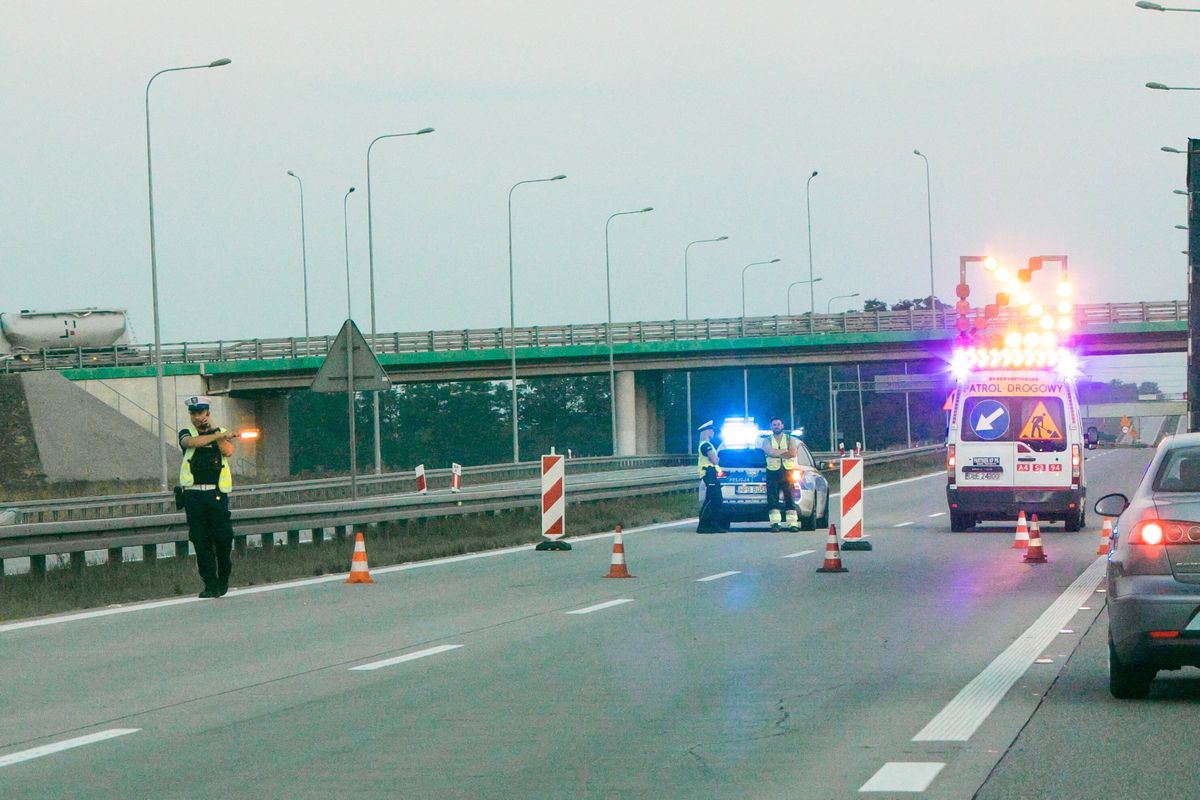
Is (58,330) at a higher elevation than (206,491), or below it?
higher

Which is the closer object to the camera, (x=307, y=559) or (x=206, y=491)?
(x=206, y=491)

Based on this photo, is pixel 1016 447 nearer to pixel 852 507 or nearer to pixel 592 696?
pixel 852 507

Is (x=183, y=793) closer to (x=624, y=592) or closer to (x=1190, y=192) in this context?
(x=624, y=592)

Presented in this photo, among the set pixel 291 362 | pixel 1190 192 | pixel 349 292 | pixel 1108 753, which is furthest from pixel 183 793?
pixel 291 362

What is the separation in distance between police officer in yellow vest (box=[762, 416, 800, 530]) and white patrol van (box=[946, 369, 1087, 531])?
2492mm

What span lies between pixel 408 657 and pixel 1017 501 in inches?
702

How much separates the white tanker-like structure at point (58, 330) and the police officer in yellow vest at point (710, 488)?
53935 millimetres

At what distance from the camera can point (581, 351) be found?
255 feet

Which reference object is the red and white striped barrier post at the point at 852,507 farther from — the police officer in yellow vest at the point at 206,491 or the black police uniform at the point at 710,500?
the police officer in yellow vest at the point at 206,491

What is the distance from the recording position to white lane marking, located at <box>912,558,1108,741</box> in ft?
29.7

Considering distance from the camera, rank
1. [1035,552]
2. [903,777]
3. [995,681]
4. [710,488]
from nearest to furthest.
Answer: [903,777], [995,681], [1035,552], [710,488]

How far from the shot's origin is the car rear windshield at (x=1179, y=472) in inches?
402

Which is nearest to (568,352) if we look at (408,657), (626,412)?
(626,412)

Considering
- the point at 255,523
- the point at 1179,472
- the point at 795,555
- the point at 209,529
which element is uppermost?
the point at 1179,472
